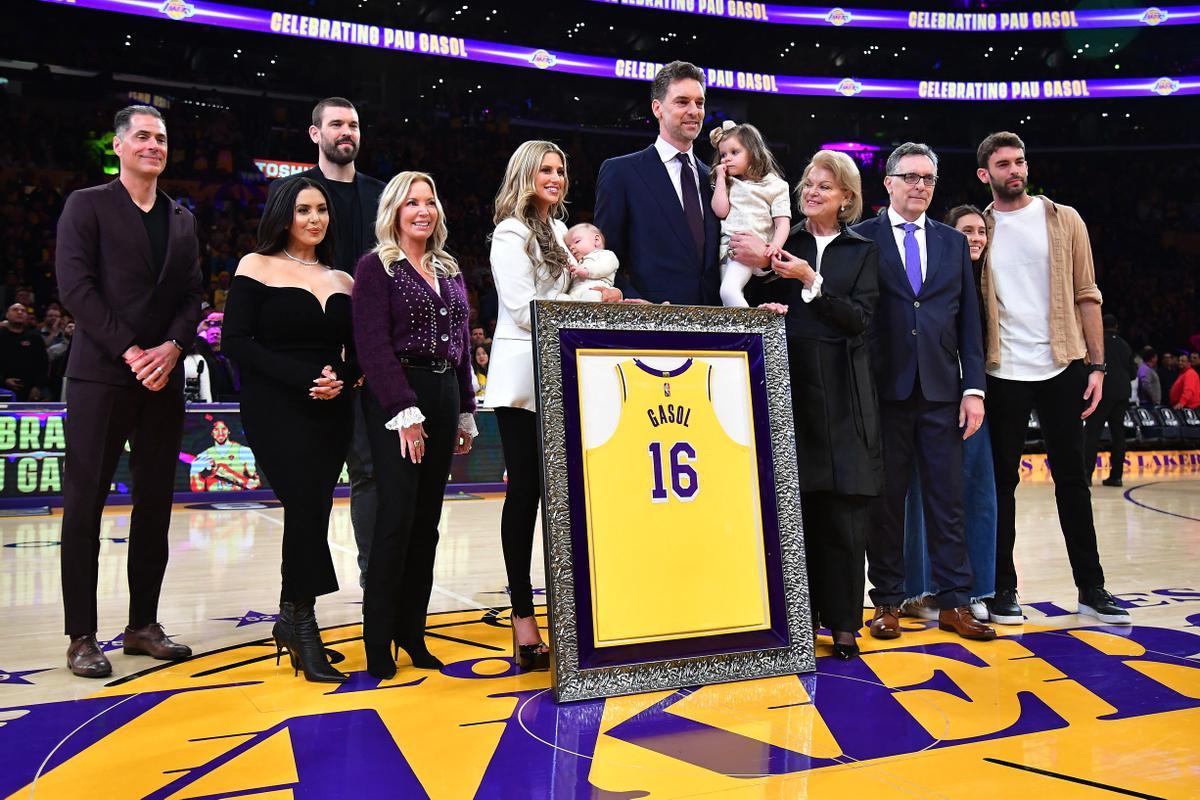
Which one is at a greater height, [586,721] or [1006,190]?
[1006,190]

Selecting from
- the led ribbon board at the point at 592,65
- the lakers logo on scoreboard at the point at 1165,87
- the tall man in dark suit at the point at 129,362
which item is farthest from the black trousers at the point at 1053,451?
the lakers logo on scoreboard at the point at 1165,87

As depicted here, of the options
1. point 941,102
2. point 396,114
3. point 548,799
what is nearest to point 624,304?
point 548,799

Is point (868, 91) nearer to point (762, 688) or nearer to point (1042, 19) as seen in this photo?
point (1042, 19)

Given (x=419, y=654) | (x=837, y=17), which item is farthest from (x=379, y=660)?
(x=837, y=17)

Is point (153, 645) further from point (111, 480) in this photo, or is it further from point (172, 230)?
point (172, 230)

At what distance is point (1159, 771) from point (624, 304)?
1.76 metres

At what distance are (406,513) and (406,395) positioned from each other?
0.37 metres

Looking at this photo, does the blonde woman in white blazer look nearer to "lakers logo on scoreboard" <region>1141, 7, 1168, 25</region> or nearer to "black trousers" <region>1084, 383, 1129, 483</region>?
"black trousers" <region>1084, 383, 1129, 483</region>

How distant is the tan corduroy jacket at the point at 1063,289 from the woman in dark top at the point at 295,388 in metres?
2.46

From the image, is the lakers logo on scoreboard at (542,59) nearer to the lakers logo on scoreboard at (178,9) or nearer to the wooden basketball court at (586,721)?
the lakers logo on scoreboard at (178,9)

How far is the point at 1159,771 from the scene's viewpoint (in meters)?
2.03

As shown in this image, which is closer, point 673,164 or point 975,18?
point 673,164

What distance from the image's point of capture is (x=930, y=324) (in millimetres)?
3477

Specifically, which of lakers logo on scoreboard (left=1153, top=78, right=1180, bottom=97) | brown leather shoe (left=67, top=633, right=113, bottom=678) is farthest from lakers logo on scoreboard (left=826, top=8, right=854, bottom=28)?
brown leather shoe (left=67, top=633, right=113, bottom=678)
